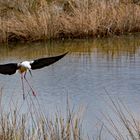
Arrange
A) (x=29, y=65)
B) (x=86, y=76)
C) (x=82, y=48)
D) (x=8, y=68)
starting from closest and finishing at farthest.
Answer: (x=29, y=65), (x=8, y=68), (x=86, y=76), (x=82, y=48)

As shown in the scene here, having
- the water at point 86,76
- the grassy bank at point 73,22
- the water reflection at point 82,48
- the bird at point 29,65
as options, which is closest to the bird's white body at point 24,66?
the bird at point 29,65

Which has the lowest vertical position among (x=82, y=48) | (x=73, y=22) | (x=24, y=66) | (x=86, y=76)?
(x=86, y=76)

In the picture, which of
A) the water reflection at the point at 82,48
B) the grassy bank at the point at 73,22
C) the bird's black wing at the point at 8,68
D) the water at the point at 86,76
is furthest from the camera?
the grassy bank at the point at 73,22

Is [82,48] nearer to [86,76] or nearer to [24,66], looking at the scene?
[86,76]

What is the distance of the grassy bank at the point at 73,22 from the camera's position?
13477 millimetres

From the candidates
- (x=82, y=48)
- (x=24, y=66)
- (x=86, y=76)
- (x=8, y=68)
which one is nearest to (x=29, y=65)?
(x=24, y=66)

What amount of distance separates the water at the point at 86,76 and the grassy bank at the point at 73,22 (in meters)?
0.31

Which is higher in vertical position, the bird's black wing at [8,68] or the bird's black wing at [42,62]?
the bird's black wing at [42,62]

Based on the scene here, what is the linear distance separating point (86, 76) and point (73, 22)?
4.34 metres

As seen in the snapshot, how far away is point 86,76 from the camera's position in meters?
9.34

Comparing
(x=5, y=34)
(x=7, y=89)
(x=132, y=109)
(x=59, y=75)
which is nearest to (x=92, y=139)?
(x=132, y=109)

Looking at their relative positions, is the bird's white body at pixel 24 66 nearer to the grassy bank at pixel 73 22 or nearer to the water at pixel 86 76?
the water at pixel 86 76

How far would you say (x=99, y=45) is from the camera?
12.8 m

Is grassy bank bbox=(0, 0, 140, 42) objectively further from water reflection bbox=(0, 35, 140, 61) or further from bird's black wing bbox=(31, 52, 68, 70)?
bird's black wing bbox=(31, 52, 68, 70)
